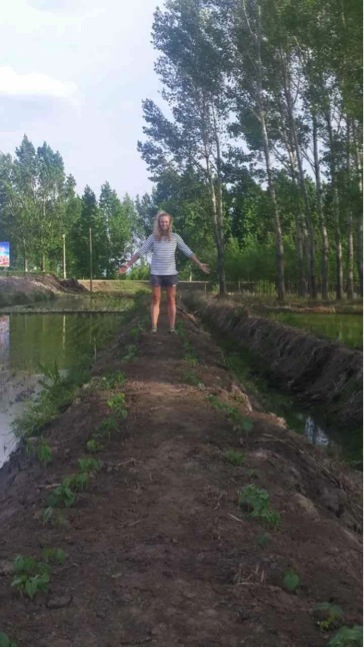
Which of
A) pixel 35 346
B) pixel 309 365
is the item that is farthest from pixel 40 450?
pixel 35 346

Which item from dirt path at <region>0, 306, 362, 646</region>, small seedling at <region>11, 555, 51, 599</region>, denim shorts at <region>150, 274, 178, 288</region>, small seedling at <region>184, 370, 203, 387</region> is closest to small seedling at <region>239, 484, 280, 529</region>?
dirt path at <region>0, 306, 362, 646</region>

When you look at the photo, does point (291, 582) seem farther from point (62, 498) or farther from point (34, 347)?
point (34, 347)

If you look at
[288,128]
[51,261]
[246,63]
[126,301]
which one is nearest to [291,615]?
[288,128]

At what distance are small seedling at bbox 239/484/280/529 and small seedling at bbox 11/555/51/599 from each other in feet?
3.95

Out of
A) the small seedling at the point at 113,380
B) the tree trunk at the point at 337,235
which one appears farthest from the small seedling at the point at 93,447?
the small seedling at the point at 113,380

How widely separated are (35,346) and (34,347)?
11.8 inches

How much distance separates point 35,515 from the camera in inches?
187

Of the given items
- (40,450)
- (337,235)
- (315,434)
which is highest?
(337,235)

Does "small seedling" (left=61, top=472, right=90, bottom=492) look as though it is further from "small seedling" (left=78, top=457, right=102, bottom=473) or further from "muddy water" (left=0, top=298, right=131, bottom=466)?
"muddy water" (left=0, top=298, right=131, bottom=466)

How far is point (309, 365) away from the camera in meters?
12.3

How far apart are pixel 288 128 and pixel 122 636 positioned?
70.6ft

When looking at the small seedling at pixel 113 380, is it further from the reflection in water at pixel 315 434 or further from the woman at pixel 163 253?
the reflection in water at pixel 315 434

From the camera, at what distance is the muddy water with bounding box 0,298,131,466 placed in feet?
40.3

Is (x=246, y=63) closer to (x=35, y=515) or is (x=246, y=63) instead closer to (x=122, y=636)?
(x=35, y=515)
